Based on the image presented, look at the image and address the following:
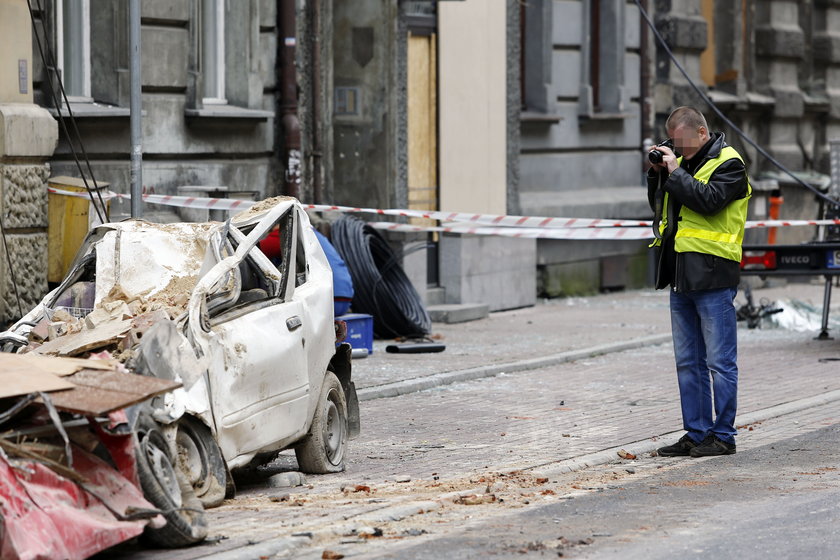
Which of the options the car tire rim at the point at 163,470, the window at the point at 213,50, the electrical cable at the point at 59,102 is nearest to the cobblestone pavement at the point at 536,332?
the electrical cable at the point at 59,102

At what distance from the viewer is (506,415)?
11.8 m

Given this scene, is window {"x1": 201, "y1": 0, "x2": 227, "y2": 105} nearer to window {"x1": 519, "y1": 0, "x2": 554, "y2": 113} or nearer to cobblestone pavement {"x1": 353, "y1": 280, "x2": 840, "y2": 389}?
cobblestone pavement {"x1": 353, "y1": 280, "x2": 840, "y2": 389}

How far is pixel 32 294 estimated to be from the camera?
13539 mm

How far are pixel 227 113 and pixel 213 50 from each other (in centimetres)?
89

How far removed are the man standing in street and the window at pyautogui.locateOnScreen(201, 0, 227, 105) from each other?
783 cm

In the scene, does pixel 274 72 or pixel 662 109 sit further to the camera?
pixel 662 109

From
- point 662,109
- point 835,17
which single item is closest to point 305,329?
point 662,109

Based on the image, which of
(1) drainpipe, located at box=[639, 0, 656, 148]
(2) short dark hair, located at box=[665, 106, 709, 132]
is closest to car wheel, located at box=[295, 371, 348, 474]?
(2) short dark hair, located at box=[665, 106, 709, 132]

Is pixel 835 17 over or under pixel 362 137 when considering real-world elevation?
over

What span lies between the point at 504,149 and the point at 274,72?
398cm

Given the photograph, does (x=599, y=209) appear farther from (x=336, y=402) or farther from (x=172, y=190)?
(x=336, y=402)

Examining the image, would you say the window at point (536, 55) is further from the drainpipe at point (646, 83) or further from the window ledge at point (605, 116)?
the drainpipe at point (646, 83)

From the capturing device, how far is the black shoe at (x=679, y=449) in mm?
9828

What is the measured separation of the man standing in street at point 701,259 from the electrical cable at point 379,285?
22.1 ft
